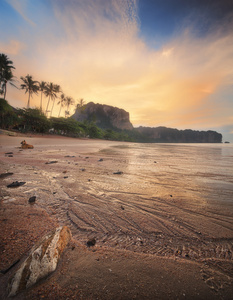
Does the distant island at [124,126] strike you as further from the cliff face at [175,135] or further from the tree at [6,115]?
the tree at [6,115]

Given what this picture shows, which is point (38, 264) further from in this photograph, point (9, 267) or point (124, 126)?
point (124, 126)

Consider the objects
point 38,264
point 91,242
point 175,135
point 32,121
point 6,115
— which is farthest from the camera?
point 175,135

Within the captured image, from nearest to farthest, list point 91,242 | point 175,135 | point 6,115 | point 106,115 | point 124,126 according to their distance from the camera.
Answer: point 91,242
point 6,115
point 106,115
point 124,126
point 175,135

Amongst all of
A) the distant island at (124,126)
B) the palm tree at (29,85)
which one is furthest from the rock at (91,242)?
the distant island at (124,126)

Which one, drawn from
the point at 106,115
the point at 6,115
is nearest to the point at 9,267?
the point at 6,115

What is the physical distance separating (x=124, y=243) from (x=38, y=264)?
34.7 inches

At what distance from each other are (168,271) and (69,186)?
2629 mm

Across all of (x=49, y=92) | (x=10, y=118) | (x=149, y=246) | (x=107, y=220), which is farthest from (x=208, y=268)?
(x=49, y=92)

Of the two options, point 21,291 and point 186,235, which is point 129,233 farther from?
point 21,291

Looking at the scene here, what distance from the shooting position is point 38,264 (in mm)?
1089

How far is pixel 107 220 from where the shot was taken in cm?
197

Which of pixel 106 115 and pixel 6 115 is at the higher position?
pixel 106 115

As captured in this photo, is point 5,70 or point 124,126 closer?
point 5,70

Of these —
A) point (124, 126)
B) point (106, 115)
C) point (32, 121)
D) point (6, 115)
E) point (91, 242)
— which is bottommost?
point (91, 242)
